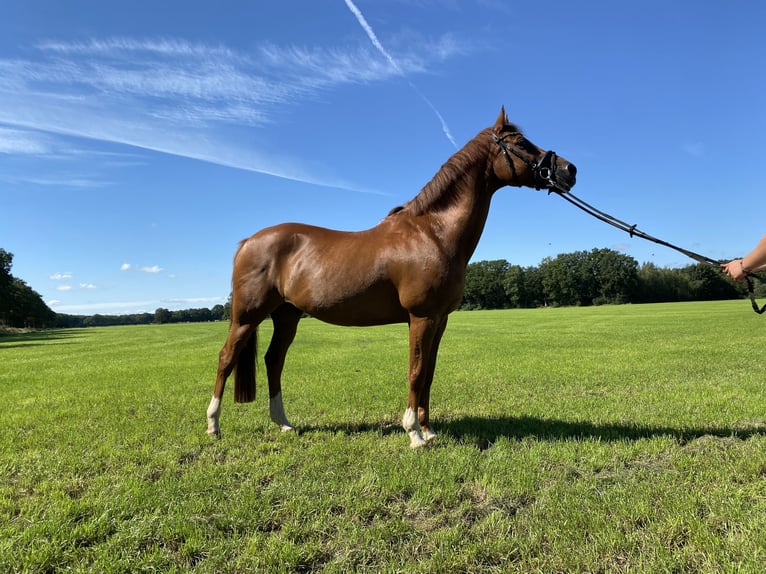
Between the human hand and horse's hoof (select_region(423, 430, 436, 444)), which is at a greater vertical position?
the human hand

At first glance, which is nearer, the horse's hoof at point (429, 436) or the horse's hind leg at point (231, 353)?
the horse's hoof at point (429, 436)

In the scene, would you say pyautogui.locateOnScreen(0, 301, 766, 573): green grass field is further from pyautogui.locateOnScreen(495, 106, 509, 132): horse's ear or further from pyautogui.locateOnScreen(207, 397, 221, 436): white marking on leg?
pyautogui.locateOnScreen(495, 106, 509, 132): horse's ear

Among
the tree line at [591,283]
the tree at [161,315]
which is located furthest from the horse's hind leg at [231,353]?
the tree at [161,315]

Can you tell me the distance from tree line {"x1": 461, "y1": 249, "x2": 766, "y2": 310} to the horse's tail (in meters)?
93.4

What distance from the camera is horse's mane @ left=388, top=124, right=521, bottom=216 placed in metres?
4.82

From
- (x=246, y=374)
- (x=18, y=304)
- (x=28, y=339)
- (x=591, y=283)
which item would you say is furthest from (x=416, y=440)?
(x=591, y=283)

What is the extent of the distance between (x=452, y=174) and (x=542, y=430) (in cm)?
316

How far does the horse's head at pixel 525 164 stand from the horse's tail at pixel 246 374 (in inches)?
142

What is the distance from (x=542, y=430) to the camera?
5090 mm

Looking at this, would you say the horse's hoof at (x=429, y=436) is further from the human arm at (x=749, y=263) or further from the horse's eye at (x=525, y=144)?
the horse's eye at (x=525, y=144)

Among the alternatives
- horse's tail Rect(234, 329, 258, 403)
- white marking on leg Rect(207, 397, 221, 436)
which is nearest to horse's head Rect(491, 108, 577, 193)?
horse's tail Rect(234, 329, 258, 403)

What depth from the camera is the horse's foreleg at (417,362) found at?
4.53 metres

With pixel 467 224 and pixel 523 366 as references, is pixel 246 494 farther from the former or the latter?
pixel 523 366

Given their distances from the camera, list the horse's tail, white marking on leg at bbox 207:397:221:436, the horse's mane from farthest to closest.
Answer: the horse's tail, white marking on leg at bbox 207:397:221:436, the horse's mane
